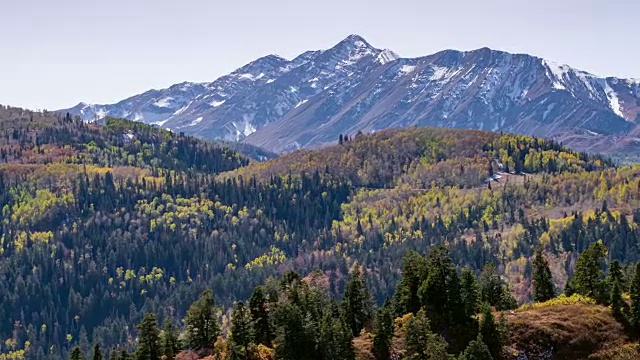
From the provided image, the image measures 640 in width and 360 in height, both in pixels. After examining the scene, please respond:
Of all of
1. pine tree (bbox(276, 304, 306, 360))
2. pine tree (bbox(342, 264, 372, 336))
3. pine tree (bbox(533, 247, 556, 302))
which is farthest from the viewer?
pine tree (bbox(533, 247, 556, 302))

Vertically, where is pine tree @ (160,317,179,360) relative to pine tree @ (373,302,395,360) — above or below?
below

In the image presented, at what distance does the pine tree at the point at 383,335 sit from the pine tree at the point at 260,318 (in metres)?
22.5

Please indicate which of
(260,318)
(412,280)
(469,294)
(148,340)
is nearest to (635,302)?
(469,294)

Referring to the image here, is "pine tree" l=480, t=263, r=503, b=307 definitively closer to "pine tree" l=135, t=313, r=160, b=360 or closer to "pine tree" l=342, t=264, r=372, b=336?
"pine tree" l=342, t=264, r=372, b=336

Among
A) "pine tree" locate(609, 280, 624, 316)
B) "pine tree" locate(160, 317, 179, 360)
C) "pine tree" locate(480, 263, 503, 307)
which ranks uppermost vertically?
"pine tree" locate(609, 280, 624, 316)

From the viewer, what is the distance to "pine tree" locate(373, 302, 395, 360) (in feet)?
398

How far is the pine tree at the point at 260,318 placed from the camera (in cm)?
13575

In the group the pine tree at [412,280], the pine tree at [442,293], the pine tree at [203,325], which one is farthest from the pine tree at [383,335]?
the pine tree at [203,325]

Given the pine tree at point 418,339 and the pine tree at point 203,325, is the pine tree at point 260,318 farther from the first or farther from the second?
the pine tree at point 418,339

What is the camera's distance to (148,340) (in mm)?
135750

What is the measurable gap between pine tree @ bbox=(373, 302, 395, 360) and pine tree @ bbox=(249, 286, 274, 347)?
2252cm

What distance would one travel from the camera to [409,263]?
14075 centimetres

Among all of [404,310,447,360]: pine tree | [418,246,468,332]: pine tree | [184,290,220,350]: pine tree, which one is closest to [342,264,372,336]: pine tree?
[418,246,468,332]: pine tree

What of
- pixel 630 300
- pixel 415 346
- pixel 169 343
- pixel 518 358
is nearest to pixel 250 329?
pixel 169 343
